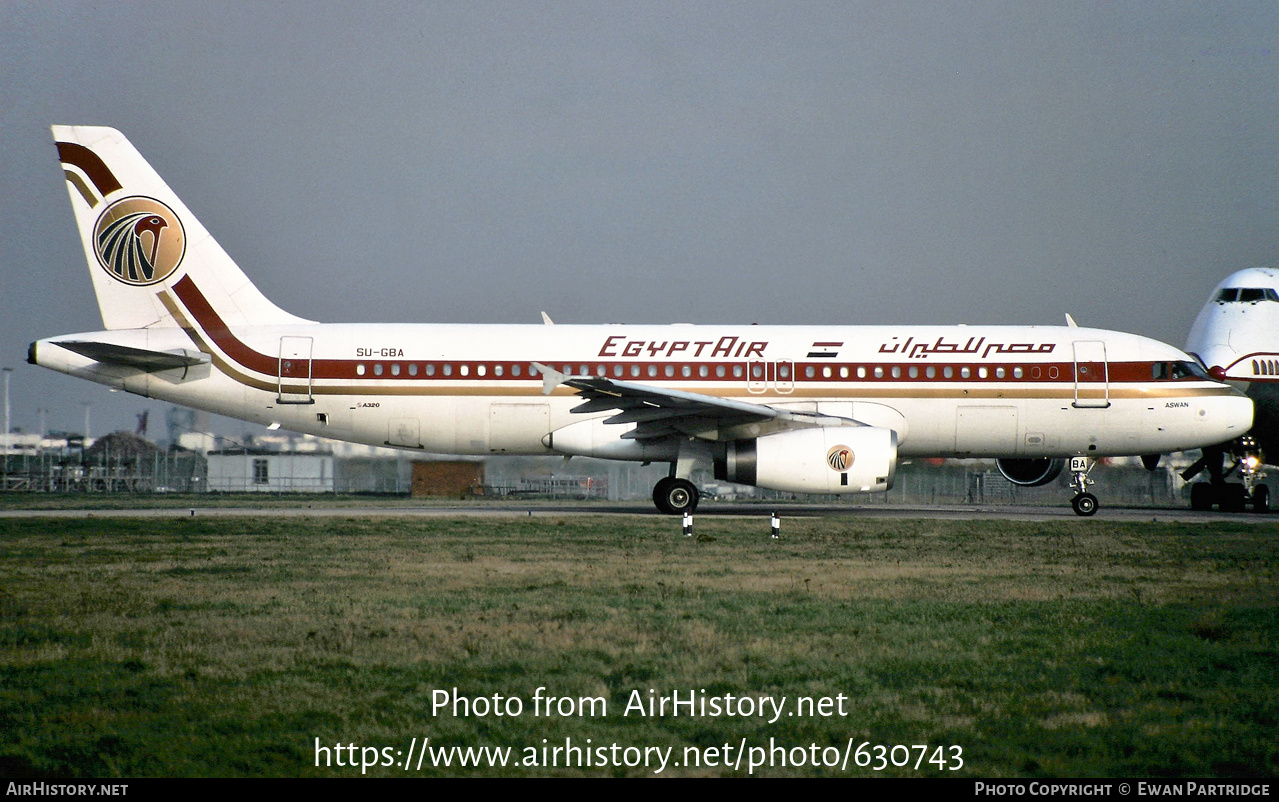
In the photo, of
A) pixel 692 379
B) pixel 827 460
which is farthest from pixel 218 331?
pixel 827 460

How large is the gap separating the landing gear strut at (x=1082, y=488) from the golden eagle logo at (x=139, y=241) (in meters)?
18.9

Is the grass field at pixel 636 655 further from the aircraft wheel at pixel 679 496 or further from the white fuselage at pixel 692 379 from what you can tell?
the white fuselage at pixel 692 379

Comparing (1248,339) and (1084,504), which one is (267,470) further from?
(1248,339)

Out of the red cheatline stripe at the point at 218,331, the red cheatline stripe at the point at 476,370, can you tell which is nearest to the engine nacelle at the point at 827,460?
the red cheatline stripe at the point at 476,370

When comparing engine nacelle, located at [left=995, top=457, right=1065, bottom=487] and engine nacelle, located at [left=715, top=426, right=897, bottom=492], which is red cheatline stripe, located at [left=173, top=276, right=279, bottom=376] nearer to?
engine nacelle, located at [left=715, top=426, right=897, bottom=492]

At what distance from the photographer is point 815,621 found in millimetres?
9234

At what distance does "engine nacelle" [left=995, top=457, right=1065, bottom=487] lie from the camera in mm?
25406

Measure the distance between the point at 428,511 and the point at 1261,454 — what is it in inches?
792

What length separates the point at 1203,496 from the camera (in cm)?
2834

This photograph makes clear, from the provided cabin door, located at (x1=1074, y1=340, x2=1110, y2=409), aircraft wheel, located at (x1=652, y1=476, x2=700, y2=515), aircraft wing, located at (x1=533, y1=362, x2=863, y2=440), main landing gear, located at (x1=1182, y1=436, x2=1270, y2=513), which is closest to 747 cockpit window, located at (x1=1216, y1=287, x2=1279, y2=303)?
main landing gear, located at (x1=1182, y1=436, x2=1270, y2=513)

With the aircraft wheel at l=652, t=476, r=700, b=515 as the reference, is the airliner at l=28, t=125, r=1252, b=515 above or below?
above

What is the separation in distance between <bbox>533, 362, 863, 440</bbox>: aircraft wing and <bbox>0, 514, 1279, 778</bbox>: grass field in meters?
5.04

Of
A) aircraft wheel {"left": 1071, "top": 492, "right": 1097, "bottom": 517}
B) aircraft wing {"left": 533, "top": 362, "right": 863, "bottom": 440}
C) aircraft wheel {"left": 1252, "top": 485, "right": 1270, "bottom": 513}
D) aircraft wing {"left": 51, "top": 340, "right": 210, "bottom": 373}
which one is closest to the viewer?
aircraft wing {"left": 533, "top": 362, "right": 863, "bottom": 440}

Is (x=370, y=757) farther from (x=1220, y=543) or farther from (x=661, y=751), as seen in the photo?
(x=1220, y=543)
